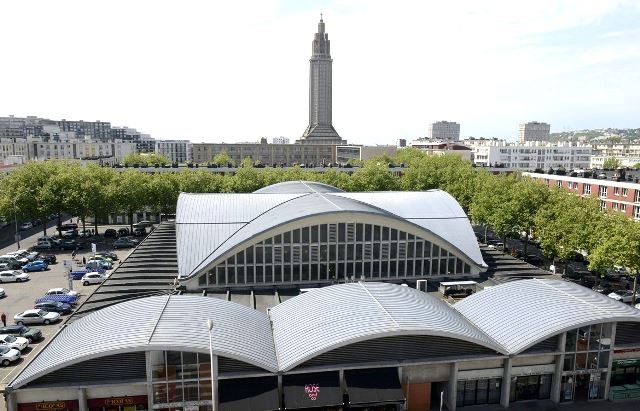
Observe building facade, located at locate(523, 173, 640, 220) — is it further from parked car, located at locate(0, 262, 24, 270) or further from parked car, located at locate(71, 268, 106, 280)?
parked car, located at locate(0, 262, 24, 270)

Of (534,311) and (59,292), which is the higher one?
(534,311)

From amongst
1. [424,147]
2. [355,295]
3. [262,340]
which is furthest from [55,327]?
[424,147]

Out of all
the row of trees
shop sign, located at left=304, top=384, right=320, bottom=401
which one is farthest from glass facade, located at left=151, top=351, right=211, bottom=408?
the row of trees

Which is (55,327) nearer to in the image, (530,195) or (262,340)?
(262,340)

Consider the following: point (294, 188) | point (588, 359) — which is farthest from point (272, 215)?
point (588, 359)

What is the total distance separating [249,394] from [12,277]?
40245mm

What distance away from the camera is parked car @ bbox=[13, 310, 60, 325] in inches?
1544

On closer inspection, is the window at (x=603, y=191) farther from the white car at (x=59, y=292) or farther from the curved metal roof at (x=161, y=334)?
the white car at (x=59, y=292)

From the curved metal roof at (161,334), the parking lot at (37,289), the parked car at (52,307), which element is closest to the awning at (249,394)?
the curved metal roof at (161,334)

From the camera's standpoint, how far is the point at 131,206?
243ft

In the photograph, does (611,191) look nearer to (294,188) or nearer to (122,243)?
(294,188)

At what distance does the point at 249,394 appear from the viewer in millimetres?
23938

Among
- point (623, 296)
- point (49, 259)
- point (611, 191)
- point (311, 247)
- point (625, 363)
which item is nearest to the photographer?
point (625, 363)

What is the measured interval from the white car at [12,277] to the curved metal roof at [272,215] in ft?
68.0
